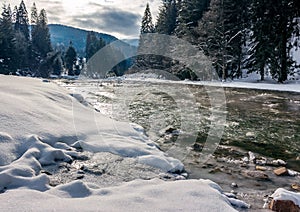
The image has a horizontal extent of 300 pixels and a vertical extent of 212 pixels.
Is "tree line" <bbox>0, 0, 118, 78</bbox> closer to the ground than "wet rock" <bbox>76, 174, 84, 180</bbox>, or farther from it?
farther from it

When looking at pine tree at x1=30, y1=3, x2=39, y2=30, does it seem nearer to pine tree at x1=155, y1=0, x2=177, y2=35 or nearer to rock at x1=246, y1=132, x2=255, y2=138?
pine tree at x1=155, y1=0, x2=177, y2=35

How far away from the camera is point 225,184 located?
18.1 ft

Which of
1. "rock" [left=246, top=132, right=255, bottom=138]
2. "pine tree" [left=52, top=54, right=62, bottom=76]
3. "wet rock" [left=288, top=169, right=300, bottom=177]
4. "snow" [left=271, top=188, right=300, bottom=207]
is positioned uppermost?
"pine tree" [left=52, top=54, right=62, bottom=76]

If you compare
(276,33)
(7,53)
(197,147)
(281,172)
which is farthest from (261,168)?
(7,53)

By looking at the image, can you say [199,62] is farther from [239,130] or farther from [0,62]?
[0,62]

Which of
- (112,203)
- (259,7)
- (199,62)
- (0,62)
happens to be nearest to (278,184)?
(112,203)

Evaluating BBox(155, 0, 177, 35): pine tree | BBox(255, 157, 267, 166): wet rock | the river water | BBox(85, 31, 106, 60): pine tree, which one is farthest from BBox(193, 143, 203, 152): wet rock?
BBox(85, 31, 106, 60): pine tree

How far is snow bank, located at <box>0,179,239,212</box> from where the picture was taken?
3539 mm

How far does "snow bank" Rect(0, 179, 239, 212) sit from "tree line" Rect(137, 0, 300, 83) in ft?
87.6

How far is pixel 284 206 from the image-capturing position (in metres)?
4.32

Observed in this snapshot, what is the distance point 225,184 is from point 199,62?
32.2m

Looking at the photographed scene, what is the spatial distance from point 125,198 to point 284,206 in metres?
2.35

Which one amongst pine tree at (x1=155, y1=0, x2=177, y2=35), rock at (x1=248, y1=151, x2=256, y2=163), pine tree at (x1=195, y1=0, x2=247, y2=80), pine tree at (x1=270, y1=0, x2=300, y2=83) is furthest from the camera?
pine tree at (x1=155, y1=0, x2=177, y2=35)

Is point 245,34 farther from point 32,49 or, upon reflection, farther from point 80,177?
point 32,49
